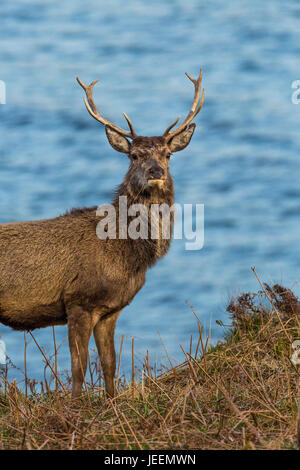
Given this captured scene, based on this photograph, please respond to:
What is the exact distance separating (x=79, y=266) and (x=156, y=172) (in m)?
1.17

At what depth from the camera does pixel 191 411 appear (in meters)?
6.34

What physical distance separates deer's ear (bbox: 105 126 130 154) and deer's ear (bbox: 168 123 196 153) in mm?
444

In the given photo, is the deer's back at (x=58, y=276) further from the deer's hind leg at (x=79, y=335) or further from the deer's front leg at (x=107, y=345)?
the deer's front leg at (x=107, y=345)

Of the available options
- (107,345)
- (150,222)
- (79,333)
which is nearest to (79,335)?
(79,333)

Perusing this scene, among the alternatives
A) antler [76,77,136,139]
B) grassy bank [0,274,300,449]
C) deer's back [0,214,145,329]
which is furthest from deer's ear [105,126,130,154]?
grassy bank [0,274,300,449]

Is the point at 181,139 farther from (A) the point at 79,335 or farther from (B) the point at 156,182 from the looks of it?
(A) the point at 79,335

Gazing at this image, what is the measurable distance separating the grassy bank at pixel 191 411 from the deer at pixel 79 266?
2.30 feet

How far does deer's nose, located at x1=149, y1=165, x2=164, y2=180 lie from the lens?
7.92 metres

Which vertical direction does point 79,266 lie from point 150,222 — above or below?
below

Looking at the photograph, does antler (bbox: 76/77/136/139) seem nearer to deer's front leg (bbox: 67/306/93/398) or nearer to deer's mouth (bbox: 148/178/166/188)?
deer's mouth (bbox: 148/178/166/188)

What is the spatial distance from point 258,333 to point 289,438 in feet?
8.65

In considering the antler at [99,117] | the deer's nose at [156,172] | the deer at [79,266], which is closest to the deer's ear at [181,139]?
the deer at [79,266]

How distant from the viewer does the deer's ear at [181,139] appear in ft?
28.2

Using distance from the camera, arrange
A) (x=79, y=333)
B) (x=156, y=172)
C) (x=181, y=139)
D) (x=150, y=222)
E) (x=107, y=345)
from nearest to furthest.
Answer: (x=156, y=172), (x=79, y=333), (x=150, y=222), (x=107, y=345), (x=181, y=139)
